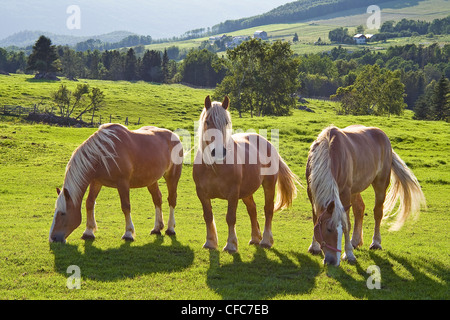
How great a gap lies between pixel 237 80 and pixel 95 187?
46.7 metres

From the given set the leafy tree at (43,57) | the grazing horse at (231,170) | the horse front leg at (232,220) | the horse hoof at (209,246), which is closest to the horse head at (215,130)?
the grazing horse at (231,170)

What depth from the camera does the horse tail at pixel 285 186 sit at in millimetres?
10406

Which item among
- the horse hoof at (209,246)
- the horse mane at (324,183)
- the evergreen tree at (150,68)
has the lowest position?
the horse hoof at (209,246)

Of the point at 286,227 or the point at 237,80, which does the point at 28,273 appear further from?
the point at 237,80

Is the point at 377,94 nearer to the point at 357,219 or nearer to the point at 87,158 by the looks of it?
the point at 357,219

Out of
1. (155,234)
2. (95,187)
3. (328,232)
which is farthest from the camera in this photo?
(155,234)

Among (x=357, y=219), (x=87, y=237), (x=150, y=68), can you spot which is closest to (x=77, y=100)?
(x=87, y=237)

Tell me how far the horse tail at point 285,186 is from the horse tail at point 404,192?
7.20 feet

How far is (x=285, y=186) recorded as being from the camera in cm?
1047

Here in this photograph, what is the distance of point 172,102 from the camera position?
62.5 metres

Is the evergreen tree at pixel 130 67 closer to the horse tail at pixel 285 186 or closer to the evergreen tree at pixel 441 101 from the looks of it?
the evergreen tree at pixel 441 101

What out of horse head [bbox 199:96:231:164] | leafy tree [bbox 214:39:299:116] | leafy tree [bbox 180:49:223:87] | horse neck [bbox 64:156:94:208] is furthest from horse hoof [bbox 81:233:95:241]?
leafy tree [bbox 180:49:223:87]

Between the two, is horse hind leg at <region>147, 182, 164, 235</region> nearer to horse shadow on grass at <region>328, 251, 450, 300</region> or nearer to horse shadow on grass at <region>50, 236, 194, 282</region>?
horse shadow on grass at <region>50, 236, 194, 282</region>
